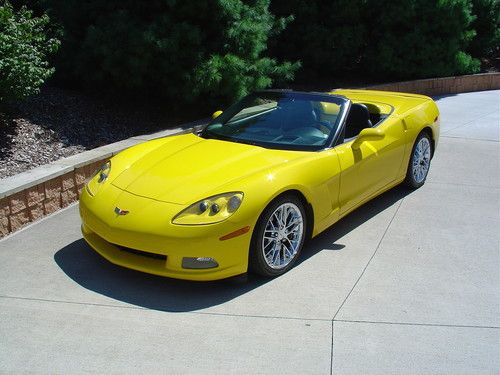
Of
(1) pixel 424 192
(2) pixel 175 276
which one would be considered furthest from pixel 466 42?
(2) pixel 175 276

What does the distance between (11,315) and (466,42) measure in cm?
1207

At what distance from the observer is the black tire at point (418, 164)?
6.27 meters

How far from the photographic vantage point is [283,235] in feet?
14.5

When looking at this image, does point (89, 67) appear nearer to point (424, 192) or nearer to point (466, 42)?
point (424, 192)

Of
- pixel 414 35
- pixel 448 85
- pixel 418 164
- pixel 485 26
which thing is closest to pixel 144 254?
pixel 418 164

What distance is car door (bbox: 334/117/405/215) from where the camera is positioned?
5.07 meters

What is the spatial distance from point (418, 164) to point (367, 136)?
1484 millimetres

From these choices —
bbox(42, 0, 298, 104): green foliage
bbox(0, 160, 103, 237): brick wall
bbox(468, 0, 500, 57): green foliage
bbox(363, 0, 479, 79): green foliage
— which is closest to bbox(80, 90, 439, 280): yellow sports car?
bbox(0, 160, 103, 237): brick wall

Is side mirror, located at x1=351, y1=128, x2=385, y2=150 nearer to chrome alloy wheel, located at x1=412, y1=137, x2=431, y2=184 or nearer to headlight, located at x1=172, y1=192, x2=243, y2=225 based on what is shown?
chrome alloy wheel, located at x1=412, y1=137, x2=431, y2=184

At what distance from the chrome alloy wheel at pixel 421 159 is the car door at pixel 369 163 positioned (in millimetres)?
454

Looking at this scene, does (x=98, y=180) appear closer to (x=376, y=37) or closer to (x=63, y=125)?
(x=63, y=125)

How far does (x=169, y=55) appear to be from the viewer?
762 cm

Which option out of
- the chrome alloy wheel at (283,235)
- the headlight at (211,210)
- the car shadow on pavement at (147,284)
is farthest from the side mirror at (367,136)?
the headlight at (211,210)

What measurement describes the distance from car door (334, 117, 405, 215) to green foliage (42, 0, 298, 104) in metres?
2.82
